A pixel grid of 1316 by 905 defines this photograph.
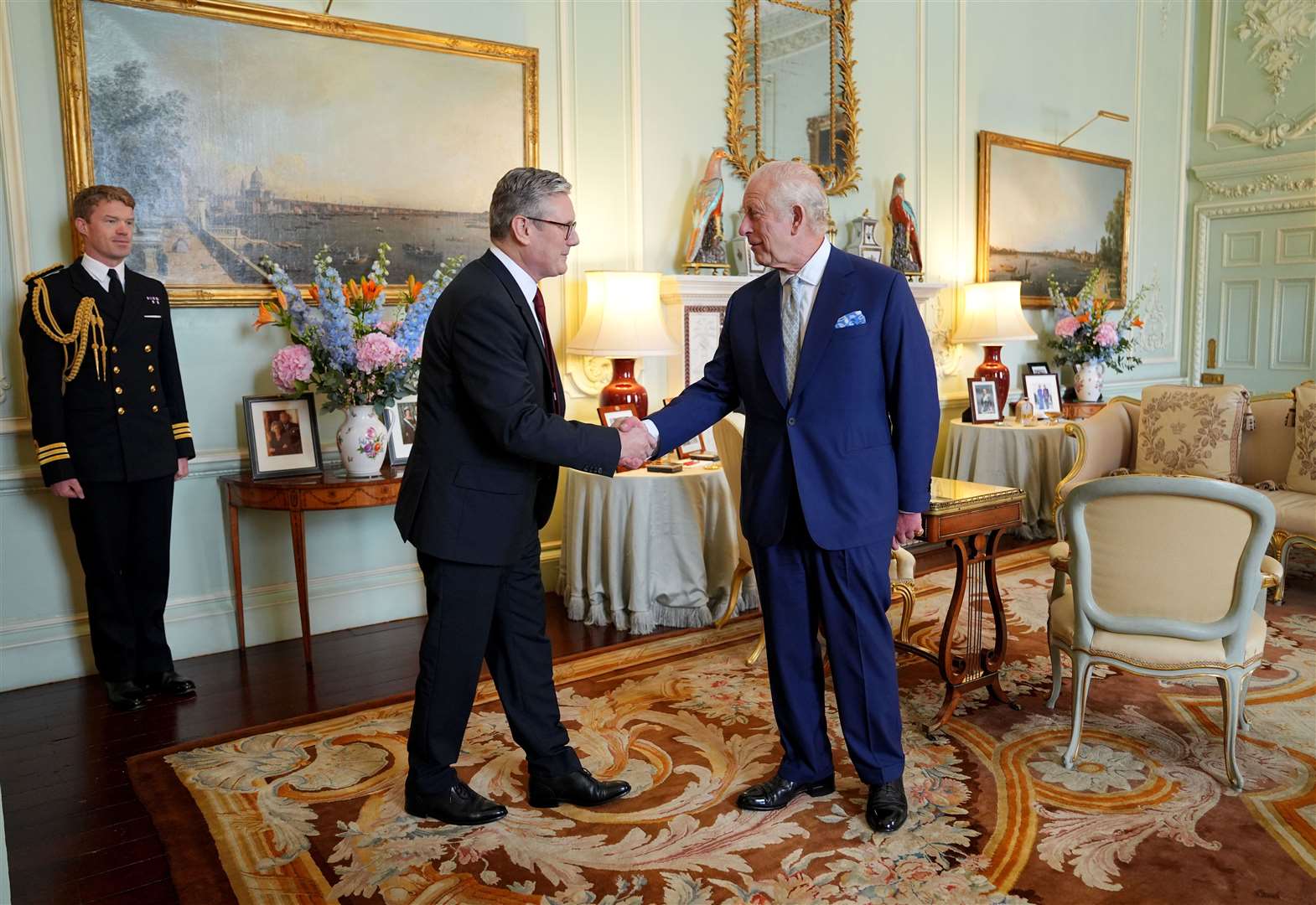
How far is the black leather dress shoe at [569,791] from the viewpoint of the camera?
9.55 ft

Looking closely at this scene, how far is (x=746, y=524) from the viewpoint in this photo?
2.86 meters

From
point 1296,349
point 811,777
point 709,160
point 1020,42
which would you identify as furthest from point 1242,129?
point 811,777

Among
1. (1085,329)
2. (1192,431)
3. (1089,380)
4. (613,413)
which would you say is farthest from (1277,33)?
(613,413)

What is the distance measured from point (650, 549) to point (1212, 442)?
3.33 metres

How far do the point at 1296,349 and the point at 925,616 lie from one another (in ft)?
19.6

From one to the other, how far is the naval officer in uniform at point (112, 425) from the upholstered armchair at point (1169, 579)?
11.2 feet

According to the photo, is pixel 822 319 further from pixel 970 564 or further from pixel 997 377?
pixel 997 377

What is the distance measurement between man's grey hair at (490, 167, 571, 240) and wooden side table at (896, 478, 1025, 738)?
1.66 metres

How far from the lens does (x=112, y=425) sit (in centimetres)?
380

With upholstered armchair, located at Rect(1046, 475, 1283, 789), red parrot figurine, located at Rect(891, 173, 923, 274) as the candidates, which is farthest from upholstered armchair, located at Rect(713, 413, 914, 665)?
red parrot figurine, located at Rect(891, 173, 923, 274)

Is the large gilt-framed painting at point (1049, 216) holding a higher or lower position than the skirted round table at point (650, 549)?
higher

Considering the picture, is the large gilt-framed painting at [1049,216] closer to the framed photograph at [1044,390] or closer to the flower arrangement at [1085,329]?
the flower arrangement at [1085,329]

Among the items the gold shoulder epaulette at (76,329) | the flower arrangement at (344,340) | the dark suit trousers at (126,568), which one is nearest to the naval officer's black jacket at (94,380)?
the gold shoulder epaulette at (76,329)

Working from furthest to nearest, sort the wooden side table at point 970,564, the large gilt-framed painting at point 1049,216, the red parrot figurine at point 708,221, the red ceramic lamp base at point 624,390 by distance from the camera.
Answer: the large gilt-framed painting at point 1049,216 < the red parrot figurine at point 708,221 < the red ceramic lamp base at point 624,390 < the wooden side table at point 970,564
